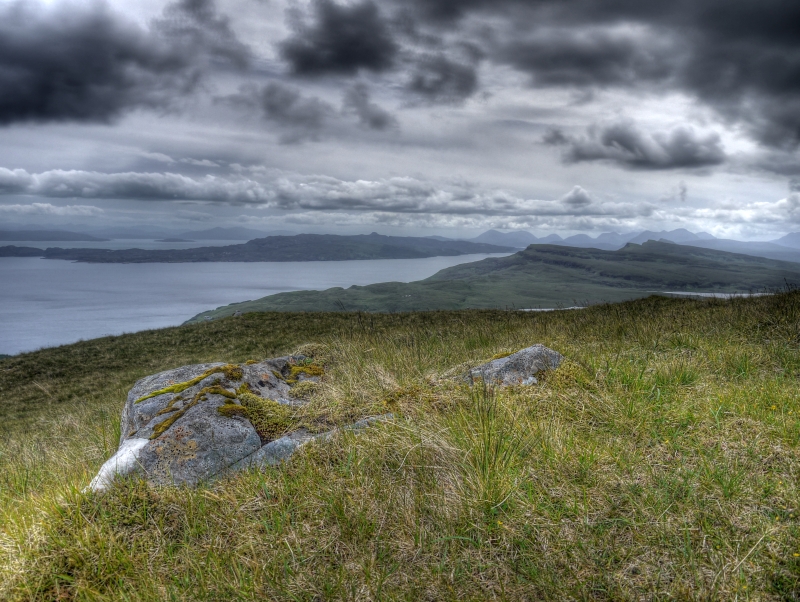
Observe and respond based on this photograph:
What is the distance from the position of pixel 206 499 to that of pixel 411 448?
192 centimetres

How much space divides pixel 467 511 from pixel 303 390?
404cm

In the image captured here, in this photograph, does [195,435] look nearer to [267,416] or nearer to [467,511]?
[267,416]

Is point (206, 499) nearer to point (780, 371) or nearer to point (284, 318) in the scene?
point (780, 371)

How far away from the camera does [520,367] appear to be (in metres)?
6.81

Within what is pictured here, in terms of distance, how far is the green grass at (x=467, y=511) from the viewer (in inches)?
115

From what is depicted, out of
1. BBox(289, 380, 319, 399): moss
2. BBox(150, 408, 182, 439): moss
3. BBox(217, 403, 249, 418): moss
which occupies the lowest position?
BBox(289, 380, 319, 399): moss

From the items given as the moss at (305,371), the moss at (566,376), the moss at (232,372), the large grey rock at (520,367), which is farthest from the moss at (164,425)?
the moss at (566,376)

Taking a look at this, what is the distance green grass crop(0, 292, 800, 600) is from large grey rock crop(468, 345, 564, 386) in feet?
1.76

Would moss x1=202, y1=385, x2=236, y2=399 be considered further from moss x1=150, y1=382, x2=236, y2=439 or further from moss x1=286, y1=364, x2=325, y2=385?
moss x1=286, y1=364, x2=325, y2=385

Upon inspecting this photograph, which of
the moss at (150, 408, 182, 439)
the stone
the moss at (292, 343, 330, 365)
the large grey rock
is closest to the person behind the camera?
the stone

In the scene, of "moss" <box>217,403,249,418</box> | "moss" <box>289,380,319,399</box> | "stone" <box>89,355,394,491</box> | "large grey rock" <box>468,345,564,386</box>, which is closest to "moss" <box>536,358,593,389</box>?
"large grey rock" <box>468,345,564,386</box>

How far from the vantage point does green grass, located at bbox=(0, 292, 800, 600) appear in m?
2.92

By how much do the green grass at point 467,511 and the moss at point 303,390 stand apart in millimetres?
1068

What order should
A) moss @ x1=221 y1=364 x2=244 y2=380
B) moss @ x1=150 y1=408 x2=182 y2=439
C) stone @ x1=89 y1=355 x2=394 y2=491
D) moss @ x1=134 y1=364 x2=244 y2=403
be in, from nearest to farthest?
1. stone @ x1=89 y1=355 x2=394 y2=491
2. moss @ x1=150 y1=408 x2=182 y2=439
3. moss @ x1=134 y1=364 x2=244 y2=403
4. moss @ x1=221 y1=364 x2=244 y2=380
